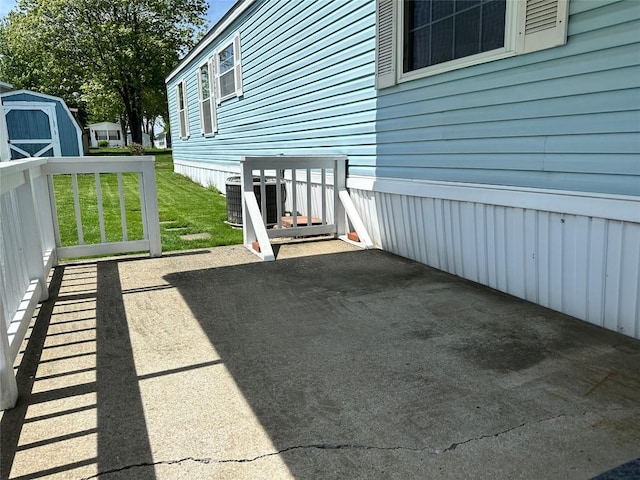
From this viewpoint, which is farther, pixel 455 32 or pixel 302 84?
pixel 302 84

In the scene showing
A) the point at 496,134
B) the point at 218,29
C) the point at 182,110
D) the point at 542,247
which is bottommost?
the point at 542,247

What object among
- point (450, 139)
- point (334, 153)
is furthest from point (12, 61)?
point (450, 139)

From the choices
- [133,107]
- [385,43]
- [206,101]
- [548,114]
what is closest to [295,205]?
[385,43]

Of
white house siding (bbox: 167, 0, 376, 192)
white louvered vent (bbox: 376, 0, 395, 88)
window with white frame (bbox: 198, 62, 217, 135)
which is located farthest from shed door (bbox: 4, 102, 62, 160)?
white louvered vent (bbox: 376, 0, 395, 88)

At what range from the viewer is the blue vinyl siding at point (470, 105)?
8.36ft

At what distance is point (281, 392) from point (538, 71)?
255 centimetres

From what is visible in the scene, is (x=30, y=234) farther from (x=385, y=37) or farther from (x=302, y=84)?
(x=302, y=84)

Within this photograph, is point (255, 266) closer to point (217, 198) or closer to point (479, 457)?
point (479, 457)

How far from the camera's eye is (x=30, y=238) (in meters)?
3.26

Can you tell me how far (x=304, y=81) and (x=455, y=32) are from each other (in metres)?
3.14

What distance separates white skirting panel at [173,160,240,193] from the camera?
9.93 meters

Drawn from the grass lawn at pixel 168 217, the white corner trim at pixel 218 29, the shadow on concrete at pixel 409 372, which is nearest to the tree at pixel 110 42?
the white corner trim at pixel 218 29

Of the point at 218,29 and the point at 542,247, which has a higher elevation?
the point at 218,29

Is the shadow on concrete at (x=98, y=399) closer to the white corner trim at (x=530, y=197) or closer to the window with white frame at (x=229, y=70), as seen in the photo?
the white corner trim at (x=530, y=197)
